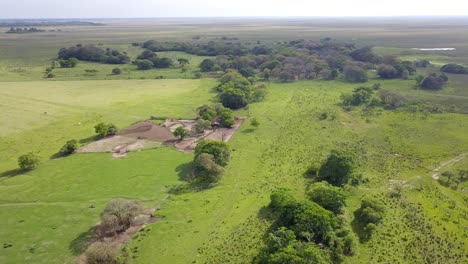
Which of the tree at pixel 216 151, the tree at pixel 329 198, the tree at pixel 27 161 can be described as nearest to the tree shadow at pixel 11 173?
the tree at pixel 27 161

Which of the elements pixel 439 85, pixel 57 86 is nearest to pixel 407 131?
pixel 439 85

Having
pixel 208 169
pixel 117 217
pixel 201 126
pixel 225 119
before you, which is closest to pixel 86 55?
pixel 225 119

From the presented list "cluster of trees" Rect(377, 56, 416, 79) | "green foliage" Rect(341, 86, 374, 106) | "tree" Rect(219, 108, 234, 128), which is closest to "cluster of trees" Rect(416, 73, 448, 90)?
"cluster of trees" Rect(377, 56, 416, 79)

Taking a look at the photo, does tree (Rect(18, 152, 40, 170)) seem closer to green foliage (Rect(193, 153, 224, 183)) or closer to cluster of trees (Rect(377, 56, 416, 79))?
green foliage (Rect(193, 153, 224, 183))

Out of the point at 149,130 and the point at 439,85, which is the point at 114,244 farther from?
the point at 439,85

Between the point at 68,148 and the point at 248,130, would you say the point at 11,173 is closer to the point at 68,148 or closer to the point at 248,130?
the point at 68,148
